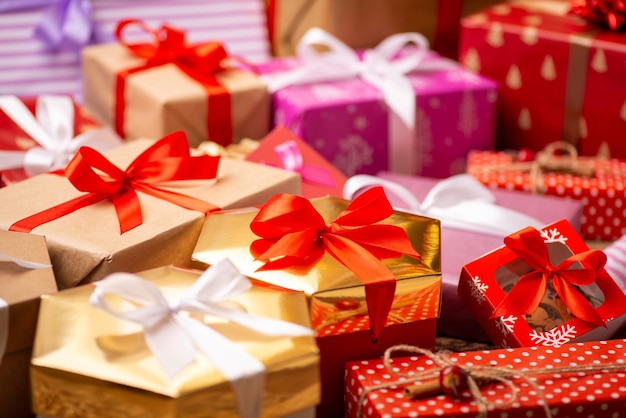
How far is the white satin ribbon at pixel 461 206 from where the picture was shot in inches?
45.9

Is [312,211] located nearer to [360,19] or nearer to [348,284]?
[348,284]

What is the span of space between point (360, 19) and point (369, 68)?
0.18 metres

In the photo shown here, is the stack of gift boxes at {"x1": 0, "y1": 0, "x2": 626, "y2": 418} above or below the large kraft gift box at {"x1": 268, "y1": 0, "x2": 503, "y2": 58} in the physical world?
below

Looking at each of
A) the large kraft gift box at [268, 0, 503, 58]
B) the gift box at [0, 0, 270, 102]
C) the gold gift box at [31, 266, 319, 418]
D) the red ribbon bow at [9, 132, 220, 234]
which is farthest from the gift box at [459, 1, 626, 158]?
the gold gift box at [31, 266, 319, 418]

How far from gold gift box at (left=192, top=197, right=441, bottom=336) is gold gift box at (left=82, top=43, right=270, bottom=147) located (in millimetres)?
385

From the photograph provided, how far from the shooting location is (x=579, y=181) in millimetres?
1346

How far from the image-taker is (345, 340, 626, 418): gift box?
808 millimetres

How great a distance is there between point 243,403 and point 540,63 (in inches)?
39.8

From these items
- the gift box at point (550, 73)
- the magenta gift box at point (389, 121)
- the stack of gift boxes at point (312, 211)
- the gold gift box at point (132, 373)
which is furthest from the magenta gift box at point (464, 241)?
the gold gift box at point (132, 373)

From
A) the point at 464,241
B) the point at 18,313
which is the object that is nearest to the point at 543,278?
the point at 464,241

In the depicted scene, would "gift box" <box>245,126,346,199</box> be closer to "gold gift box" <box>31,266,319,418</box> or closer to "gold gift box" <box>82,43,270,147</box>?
"gold gift box" <box>82,43,270,147</box>

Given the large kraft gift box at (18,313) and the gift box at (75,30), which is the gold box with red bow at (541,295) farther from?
the gift box at (75,30)

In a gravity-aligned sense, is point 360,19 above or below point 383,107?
above

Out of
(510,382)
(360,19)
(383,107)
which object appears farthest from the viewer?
(360,19)
